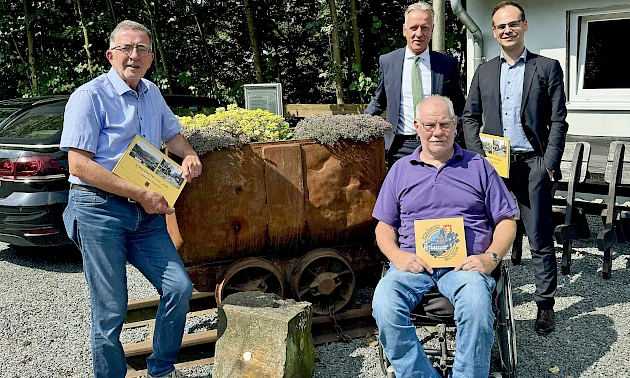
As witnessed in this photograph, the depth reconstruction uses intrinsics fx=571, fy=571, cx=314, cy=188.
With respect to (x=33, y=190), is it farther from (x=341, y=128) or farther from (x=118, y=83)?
(x=341, y=128)

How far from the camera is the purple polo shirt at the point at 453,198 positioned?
317 cm

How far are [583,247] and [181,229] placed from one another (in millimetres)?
4262

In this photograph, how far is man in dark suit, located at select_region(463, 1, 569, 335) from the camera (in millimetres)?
3748

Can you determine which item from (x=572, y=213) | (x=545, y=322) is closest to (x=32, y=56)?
(x=572, y=213)

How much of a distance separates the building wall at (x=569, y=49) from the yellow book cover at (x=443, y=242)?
192 inches

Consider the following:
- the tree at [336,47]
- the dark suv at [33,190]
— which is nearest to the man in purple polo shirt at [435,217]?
the dark suv at [33,190]

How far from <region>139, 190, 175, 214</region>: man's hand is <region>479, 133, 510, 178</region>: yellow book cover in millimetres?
2177

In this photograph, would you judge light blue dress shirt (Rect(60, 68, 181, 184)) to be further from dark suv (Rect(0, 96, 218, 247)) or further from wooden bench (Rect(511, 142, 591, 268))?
wooden bench (Rect(511, 142, 591, 268))

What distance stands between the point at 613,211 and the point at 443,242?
2773 millimetres

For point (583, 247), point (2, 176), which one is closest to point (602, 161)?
point (583, 247)

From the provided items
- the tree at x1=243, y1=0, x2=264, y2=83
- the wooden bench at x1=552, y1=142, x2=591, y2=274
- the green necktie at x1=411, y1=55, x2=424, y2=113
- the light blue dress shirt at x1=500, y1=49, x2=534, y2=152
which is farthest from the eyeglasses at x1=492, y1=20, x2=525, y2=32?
the tree at x1=243, y1=0, x2=264, y2=83

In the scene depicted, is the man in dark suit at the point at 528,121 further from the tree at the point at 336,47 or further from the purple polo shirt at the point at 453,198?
the tree at the point at 336,47

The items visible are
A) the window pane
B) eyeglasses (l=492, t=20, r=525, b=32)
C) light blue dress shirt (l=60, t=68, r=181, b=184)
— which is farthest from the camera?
the window pane

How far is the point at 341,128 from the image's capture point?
12.7 ft
